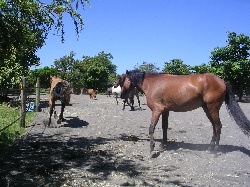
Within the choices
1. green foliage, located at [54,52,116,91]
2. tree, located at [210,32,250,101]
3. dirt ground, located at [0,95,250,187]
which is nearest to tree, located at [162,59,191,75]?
green foliage, located at [54,52,116,91]

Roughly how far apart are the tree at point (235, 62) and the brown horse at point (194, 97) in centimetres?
3124

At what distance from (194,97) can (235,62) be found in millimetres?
32705

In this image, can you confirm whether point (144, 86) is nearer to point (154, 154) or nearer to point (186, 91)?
point (186, 91)

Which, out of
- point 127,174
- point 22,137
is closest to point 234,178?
point 127,174

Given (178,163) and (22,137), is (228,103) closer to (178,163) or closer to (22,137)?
(178,163)

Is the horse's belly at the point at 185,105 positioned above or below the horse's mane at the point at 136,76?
below

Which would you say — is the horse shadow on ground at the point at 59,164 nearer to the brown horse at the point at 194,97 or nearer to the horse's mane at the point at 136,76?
the brown horse at the point at 194,97

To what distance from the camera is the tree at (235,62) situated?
36.4 meters

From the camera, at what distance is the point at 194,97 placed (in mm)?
7129

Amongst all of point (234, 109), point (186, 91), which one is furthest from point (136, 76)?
point (234, 109)

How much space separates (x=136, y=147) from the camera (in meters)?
7.82

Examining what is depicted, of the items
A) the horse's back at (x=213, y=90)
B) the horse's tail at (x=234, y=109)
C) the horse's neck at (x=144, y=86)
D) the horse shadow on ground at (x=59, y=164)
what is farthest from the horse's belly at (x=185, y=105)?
the horse shadow on ground at (x=59, y=164)

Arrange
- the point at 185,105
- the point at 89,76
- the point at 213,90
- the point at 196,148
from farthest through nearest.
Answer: the point at 89,76 → the point at 196,148 → the point at 185,105 → the point at 213,90

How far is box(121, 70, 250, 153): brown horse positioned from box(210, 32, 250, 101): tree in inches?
1230
